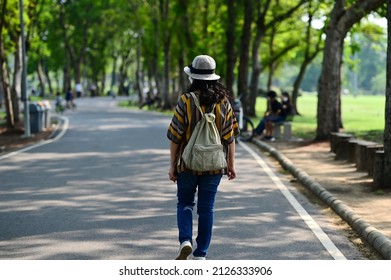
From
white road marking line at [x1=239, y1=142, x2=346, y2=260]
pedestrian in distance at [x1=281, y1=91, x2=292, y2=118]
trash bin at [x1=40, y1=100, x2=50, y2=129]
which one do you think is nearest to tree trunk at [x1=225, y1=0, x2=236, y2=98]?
pedestrian in distance at [x1=281, y1=91, x2=292, y2=118]

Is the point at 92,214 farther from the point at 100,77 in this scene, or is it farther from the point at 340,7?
the point at 100,77

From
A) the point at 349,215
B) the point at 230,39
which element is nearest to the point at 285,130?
the point at 230,39

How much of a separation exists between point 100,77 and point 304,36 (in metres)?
65.6

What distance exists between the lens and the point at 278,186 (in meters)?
13.7

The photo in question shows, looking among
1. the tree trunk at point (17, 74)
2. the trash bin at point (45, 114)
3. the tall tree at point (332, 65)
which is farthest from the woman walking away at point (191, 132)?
the tree trunk at point (17, 74)

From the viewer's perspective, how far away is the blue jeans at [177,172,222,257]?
7078 millimetres

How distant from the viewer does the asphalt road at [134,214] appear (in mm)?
8195

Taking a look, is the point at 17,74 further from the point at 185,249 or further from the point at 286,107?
the point at 185,249

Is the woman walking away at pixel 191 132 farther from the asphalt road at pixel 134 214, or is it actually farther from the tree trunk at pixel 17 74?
the tree trunk at pixel 17 74

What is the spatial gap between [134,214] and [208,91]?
12.8 ft

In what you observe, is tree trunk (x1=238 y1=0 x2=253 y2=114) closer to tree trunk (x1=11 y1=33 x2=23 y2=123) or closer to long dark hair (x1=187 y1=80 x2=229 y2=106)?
tree trunk (x1=11 y1=33 x2=23 y2=123)

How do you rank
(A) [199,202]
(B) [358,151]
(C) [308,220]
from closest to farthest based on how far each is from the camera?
(A) [199,202], (C) [308,220], (B) [358,151]

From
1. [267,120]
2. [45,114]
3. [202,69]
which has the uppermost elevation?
[202,69]

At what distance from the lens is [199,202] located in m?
7.21
